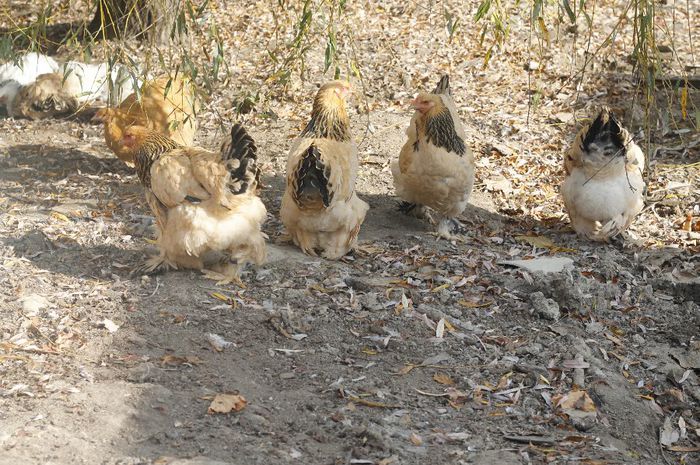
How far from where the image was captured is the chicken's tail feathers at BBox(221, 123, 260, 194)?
5.33m

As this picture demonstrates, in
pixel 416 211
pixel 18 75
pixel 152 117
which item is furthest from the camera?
pixel 18 75

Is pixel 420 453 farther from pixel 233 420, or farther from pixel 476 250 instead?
pixel 476 250

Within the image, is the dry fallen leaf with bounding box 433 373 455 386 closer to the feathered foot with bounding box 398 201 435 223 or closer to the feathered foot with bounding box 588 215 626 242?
the feathered foot with bounding box 398 201 435 223

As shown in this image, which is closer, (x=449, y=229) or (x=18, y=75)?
(x=449, y=229)

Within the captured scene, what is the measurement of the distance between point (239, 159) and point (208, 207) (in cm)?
36

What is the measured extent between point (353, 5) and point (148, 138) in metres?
5.29

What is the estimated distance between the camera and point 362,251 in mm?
6293

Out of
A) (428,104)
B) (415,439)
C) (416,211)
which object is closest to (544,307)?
(415,439)

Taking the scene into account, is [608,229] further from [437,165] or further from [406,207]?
[406,207]

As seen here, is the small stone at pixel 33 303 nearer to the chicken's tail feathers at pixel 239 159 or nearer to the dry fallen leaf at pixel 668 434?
the chicken's tail feathers at pixel 239 159

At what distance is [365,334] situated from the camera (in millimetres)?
5020

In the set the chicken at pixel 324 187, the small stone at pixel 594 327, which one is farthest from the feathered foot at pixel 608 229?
the chicken at pixel 324 187

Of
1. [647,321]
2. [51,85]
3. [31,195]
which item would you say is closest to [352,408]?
[647,321]

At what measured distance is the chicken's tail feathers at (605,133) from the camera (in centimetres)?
655
